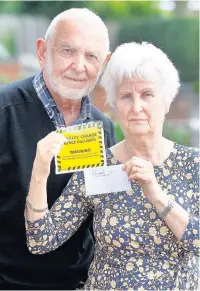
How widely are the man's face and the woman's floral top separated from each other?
44 cm

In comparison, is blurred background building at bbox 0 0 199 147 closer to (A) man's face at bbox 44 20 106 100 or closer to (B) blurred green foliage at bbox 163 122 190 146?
(B) blurred green foliage at bbox 163 122 190 146

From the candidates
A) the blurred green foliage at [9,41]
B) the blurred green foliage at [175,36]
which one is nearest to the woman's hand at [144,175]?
the blurred green foliage at [175,36]

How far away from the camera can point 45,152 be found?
217 centimetres

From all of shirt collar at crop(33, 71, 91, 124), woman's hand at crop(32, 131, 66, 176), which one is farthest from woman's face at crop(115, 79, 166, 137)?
shirt collar at crop(33, 71, 91, 124)

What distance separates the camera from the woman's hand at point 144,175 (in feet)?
7.13

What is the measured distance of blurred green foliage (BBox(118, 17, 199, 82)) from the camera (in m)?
17.9

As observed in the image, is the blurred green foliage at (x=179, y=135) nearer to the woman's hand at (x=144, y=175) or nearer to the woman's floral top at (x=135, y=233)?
the woman's floral top at (x=135, y=233)

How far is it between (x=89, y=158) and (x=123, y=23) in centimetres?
1790

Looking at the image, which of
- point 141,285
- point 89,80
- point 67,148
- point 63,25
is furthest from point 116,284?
point 63,25

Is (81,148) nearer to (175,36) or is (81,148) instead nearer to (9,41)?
(175,36)

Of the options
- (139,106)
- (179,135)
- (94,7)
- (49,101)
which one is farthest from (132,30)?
(139,106)

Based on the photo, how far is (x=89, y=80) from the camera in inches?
102

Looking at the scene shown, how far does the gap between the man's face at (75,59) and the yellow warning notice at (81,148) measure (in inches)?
13.2

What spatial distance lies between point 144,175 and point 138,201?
0.18 m
